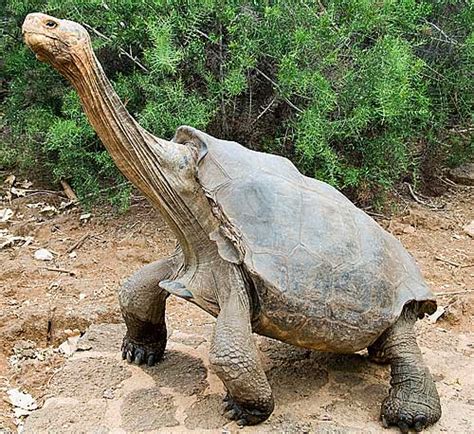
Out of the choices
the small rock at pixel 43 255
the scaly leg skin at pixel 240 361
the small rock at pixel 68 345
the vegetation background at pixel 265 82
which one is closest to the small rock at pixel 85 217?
the vegetation background at pixel 265 82

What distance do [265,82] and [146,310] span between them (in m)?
2.86

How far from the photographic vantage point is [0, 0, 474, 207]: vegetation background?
5406mm

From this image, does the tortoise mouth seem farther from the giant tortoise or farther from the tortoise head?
the giant tortoise

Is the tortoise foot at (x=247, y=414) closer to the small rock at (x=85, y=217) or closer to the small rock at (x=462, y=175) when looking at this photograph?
the small rock at (x=85, y=217)

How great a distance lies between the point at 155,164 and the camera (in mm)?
3072

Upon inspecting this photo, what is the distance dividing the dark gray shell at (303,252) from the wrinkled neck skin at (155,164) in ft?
0.30

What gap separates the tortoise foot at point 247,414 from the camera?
3.04m

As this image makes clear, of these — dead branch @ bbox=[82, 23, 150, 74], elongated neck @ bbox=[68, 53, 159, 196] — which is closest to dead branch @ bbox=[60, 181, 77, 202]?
dead branch @ bbox=[82, 23, 150, 74]

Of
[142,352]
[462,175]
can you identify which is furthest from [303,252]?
A: [462,175]

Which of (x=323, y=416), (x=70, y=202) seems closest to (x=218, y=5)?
(x=70, y=202)

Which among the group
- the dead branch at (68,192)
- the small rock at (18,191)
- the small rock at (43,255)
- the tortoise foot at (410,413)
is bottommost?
the small rock at (18,191)

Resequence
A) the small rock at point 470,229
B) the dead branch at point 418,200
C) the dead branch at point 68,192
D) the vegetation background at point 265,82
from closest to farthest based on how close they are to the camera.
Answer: the vegetation background at point 265,82 < the small rock at point 470,229 < the dead branch at point 68,192 < the dead branch at point 418,200

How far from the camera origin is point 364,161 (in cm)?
590

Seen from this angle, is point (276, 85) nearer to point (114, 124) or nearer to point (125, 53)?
point (125, 53)
